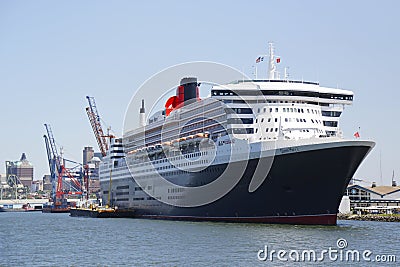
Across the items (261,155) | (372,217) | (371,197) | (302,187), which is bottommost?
(372,217)

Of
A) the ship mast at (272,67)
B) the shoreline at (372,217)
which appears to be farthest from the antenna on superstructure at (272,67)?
the shoreline at (372,217)

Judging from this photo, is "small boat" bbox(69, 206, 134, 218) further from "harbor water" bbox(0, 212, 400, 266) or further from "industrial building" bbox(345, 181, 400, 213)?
"industrial building" bbox(345, 181, 400, 213)

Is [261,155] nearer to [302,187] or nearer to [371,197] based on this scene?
[302,187]

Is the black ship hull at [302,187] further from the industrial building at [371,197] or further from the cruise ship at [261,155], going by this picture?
the industrial building at [371,197]

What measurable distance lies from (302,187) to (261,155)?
11.8 ft

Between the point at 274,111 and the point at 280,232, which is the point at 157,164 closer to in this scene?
the point at 274,111

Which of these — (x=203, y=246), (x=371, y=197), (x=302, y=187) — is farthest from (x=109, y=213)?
(x=203, y=246)

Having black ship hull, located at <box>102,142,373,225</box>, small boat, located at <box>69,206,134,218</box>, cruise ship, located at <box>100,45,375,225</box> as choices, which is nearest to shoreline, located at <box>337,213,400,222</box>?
cruise ship, located at <box>100,45,375,225</box>

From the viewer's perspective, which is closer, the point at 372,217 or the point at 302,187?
the point at 302,187

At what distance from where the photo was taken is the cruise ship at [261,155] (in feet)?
140

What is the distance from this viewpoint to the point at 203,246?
3403 centimetres

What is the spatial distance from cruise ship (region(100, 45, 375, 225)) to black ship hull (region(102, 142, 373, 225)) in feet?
0.21

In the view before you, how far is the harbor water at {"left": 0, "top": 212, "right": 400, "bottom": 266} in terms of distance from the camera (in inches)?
1151

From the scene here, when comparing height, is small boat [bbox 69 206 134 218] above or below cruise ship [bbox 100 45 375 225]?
Answer: below
